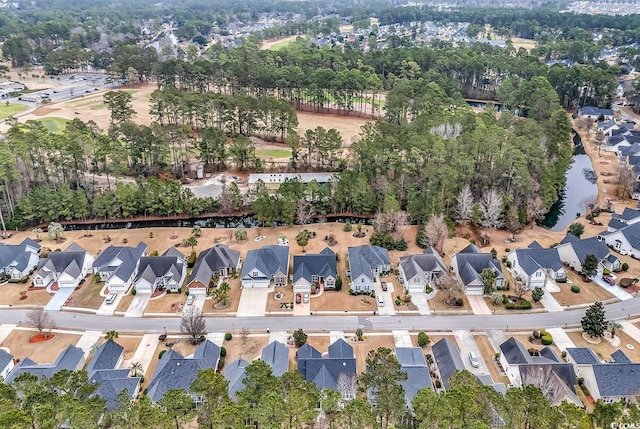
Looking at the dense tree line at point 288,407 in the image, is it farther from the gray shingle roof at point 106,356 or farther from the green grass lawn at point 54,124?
the green grass lawn at point 54,124

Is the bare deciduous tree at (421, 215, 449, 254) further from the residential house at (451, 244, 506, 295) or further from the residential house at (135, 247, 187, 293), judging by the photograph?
the residential house at (135, 247, 187, 293)

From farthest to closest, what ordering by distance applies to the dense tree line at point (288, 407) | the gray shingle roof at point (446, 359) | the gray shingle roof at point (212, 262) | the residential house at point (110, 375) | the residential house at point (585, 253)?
the residential house at point (585, 253) < the gray shingle roof at point (212, 262) < the gray shingle roof at point (446, 359) < the residential house at point (110, 375) < the dense tree line at point (288, 407)

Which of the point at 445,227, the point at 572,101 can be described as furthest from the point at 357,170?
the point at 572,101

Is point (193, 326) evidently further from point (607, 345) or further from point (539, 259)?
point (539, 259)

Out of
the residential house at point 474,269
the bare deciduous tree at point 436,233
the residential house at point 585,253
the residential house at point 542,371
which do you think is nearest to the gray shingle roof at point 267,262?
the bare deciduous tree at point 436,233

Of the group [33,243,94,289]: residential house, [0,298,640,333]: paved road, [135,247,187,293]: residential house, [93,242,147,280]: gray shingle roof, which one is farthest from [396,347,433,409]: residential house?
[33,243,94,289]: residential house

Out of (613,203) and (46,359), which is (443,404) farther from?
(613,203)
